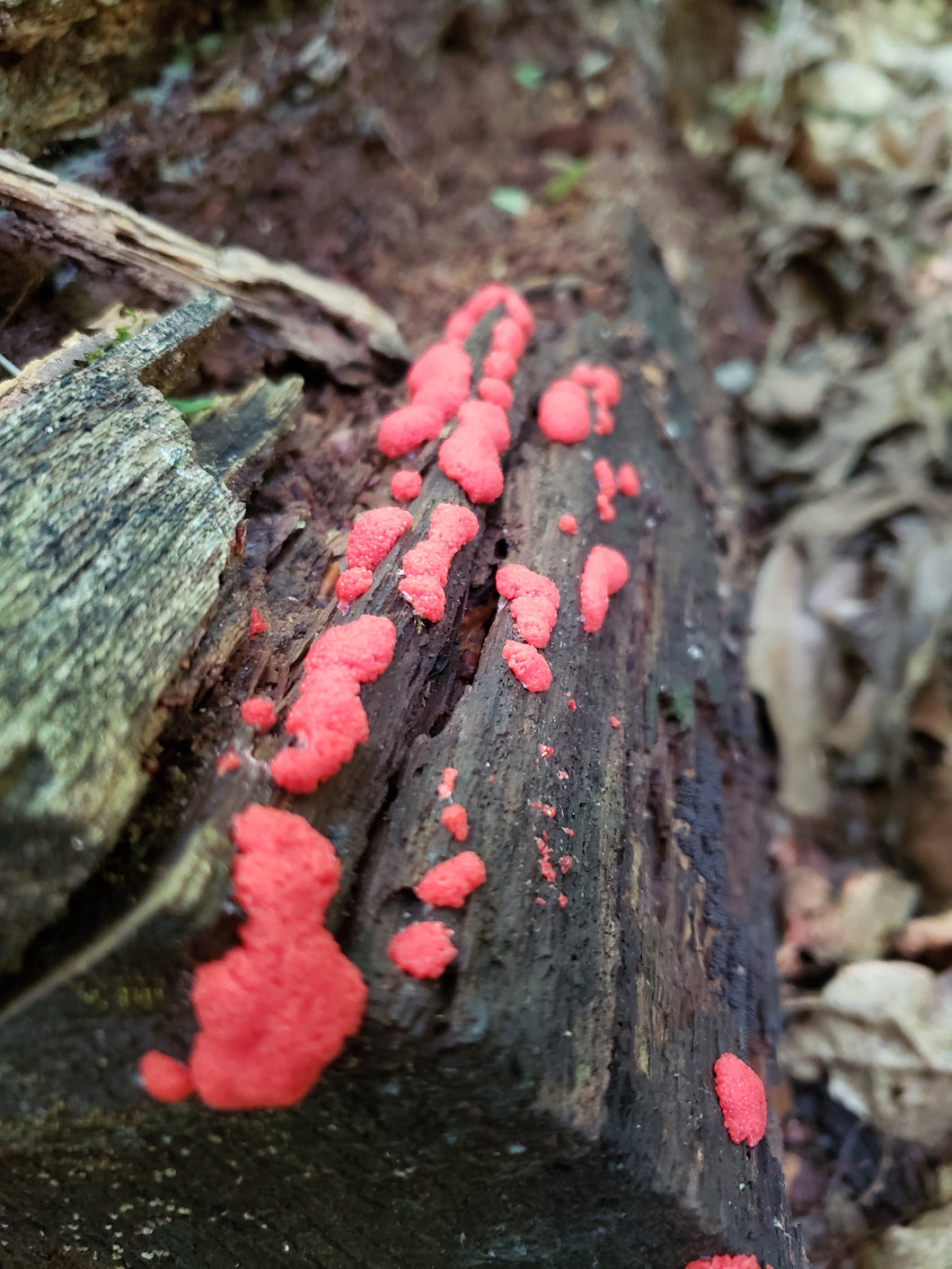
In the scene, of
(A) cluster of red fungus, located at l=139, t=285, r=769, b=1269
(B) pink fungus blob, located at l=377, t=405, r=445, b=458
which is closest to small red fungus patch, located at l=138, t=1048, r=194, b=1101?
(A) cluster of red fungus, located at l=139, t=285, r=769, b=1269

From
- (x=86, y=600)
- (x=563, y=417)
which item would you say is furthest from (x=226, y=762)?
(x=563, y=417)

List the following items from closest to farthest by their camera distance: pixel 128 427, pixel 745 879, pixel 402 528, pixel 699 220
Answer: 1. pixel 128 427
2. pixel 402 528
3. pixel 745 879
4. pixel 699 220

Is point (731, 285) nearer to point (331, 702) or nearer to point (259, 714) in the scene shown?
point (331, 702)

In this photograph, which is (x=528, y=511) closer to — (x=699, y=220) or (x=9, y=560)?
(x=9, y=560)

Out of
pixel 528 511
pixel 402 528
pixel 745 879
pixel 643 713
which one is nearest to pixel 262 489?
pixel 402 528

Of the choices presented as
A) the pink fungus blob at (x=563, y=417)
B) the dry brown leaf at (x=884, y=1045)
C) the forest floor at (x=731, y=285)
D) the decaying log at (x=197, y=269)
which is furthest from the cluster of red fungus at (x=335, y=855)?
the dry brown leaf at (x=884, y=1045)

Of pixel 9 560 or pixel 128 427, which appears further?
pixel 128 427

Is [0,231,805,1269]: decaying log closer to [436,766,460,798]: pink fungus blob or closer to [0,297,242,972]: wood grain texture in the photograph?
[436,766,460,798]: pink fungus blob

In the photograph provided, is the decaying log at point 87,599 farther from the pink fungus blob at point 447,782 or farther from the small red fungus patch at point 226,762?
the pink fungus blob at point 447,782

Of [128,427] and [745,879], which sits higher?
[128,427]
